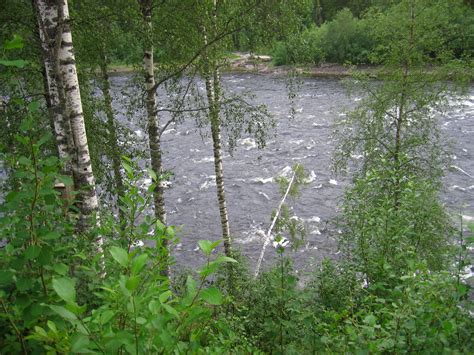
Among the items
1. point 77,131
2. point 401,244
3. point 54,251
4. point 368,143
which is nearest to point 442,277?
point 401,244

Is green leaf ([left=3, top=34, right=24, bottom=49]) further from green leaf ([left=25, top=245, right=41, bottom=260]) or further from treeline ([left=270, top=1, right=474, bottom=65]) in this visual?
treeline ([left=270, top=1, right=474, bottom=65])

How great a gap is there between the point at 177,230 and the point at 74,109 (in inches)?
149

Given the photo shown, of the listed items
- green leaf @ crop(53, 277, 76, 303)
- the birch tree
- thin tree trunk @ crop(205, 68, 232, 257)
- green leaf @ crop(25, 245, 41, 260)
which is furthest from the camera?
thin tree trunk @ crop(205, 68, 232, 257)

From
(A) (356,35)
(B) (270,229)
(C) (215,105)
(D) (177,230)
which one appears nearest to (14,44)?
(D) (177,230)

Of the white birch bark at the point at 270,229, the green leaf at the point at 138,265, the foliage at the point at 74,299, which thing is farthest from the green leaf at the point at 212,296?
the white birch bark at the point at 270,229

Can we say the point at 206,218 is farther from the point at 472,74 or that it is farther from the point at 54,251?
the point at 54,251

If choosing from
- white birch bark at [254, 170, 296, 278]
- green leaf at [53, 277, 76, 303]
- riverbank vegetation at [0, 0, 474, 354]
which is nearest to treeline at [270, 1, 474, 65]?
riverbank vegetation at [0, 0, 474, 354]

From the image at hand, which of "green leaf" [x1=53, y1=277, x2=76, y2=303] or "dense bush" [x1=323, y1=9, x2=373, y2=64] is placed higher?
"dense bush" [x1=323, y1=9, x2=373, y2=64]

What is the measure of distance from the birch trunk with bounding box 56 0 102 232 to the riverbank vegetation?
18mm

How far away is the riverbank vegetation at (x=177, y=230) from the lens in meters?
1.92

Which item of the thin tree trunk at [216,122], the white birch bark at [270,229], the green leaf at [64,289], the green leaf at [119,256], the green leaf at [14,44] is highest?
the green leaf at [14,44]

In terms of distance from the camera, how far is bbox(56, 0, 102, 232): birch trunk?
5328mm

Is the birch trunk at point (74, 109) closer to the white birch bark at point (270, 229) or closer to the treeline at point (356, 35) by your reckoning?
the treeline at point (356, 35)

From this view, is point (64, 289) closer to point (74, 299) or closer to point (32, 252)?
point (74, 299)
